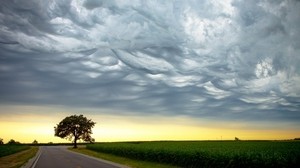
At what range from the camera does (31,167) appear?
90.8 feet

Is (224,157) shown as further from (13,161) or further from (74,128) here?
(74,128)

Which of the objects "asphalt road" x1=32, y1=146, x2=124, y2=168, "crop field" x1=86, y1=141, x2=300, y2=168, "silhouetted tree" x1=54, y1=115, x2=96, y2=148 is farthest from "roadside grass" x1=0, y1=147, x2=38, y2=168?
"silhouetted tree" x1=54, y1=115, x2=96, y2=148

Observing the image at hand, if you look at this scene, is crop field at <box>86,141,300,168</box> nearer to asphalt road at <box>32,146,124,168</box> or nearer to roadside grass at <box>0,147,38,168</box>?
asphalt road at <box>32,146,124,168</box>

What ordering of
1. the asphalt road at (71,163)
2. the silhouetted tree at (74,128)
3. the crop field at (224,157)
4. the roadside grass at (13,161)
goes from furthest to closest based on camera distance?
the silhouetted tree at (74,128) < the roadside grass at (13,161) < the asphalt road at (71,163) < the crop field at (224,157)

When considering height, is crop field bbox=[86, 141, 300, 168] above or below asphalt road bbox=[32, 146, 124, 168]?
above

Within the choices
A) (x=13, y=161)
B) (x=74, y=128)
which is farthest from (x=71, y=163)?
(x=74, y=128)

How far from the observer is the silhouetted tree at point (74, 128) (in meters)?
117

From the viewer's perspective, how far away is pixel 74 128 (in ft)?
Answer: 386

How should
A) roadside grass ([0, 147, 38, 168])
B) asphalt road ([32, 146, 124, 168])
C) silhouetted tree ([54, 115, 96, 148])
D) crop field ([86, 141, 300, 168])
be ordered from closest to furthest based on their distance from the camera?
crop field ([86, 141, 300, 168]) < asphalt road ([32, 146, 124, 168]) < roadside grass ([0, 147, 38, 168]) < silhouetted tree ([54, 115, 96, 148])

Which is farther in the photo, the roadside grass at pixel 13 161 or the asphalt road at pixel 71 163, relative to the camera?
the roadside grass at pixel 13 161

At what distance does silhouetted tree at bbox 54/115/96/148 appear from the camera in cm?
11731

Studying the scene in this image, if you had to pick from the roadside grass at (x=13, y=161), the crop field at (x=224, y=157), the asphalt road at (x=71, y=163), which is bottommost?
the roadside grass at (x=13, y=161)

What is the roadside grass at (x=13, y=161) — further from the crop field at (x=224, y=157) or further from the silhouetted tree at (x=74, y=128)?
the silhouetted tree at (x=74, y=128)

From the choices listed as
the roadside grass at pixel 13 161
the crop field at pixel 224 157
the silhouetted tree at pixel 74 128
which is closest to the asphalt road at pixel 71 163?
the roadside grass at pixel 13 161
